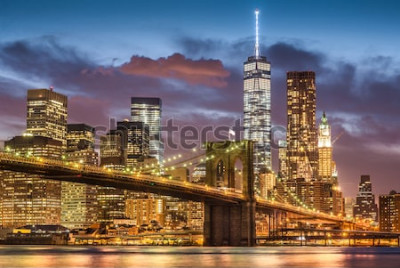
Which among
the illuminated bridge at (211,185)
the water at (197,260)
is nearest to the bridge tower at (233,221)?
the illuminated bridge at (211,185)

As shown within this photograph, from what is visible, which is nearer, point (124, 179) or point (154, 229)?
point (124, 179)

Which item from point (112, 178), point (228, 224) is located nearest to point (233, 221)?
point (228, 224)

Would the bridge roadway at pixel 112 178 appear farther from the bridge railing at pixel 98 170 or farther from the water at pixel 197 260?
the water at pixel 197 260

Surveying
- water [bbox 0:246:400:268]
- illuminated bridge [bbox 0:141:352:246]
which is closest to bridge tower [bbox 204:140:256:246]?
illuminated bridge [bbox 0:141:352:246]

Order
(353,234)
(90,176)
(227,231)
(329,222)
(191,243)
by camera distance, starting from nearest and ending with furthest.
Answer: (90,176), (227,231), (191,243), (353,234), (329,222)

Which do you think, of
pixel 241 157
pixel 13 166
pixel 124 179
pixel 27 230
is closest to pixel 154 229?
pixel 27 230

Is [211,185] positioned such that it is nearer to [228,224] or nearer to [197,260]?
[228,224]

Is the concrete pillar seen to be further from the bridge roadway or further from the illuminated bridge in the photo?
the bridge roadway

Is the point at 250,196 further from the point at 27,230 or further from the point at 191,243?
the point at 27,230
